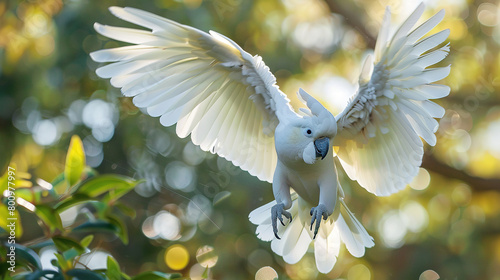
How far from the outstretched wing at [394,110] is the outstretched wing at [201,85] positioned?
0.78ft

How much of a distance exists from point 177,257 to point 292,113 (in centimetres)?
267

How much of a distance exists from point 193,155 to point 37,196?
7.44 feet

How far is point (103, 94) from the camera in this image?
145 inches

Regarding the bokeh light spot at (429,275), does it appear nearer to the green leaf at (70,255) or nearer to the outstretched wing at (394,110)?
the outstretched wing at (394,110)

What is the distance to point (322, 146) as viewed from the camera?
1.23 metres

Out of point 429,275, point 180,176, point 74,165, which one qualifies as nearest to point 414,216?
point 429,275

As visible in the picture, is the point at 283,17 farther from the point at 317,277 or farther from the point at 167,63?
the point at 167,63

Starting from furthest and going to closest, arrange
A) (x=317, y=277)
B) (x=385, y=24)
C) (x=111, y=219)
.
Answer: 1. (x=317, y=277)
2. (x=111, y=219)
3. (x=385, y=24)

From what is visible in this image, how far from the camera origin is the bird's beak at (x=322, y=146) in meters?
1.22

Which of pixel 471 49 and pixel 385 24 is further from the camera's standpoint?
pixel 471 49

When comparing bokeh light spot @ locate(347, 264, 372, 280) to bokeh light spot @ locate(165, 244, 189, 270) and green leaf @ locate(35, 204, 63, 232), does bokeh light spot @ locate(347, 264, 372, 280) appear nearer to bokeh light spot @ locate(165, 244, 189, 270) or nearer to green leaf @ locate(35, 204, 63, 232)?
bokeh light spot @ locate(165, 244, 189, 270)

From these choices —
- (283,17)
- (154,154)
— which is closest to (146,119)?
(154,154)

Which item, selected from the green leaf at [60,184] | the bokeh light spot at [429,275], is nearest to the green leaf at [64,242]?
the green leaf at [60,184]

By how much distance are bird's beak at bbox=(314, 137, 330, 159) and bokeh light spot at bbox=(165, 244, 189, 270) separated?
8.44 feet
